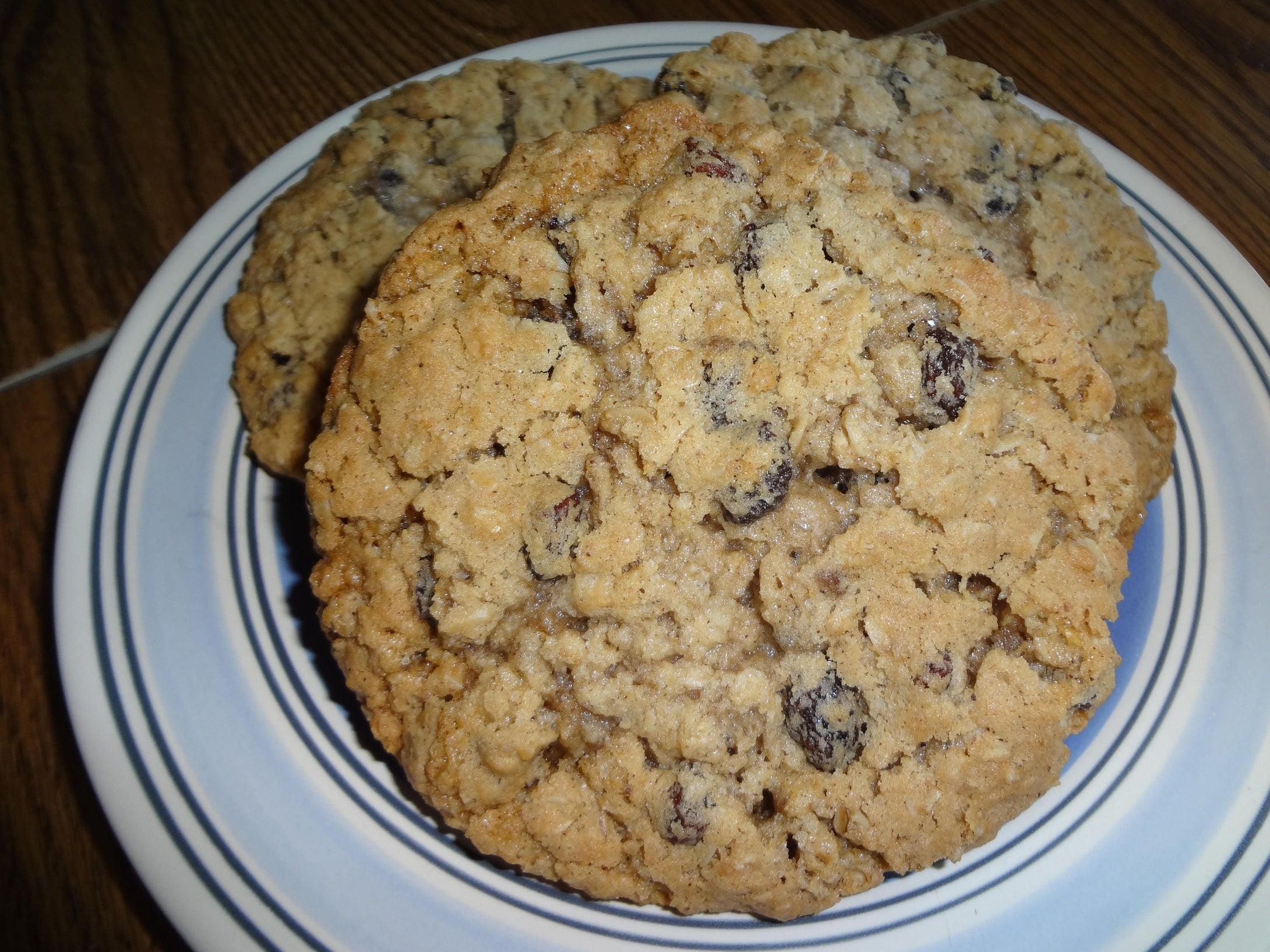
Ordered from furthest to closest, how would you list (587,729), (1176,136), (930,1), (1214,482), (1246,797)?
(930,1), (1176,136), (1214,482), (1246,797), (587,729)

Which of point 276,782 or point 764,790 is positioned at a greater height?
point 764,790

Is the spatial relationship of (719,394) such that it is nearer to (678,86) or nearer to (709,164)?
(709,164)

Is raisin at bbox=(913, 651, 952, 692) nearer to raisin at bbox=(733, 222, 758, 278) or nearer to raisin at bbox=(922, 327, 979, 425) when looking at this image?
raisin at bbox=(922, 327, 979, 425)

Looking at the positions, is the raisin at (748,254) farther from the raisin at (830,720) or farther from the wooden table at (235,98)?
the wooden table at (235,98)

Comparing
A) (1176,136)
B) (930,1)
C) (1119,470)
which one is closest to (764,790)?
(1119,470)

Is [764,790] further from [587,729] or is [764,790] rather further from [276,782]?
[276,782]

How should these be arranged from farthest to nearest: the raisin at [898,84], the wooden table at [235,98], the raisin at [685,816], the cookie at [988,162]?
1. the wooden table at [235,98]
2. the raisin at [898,84]
3. the cookie at [988,162]
4. the raisin at [685,816]

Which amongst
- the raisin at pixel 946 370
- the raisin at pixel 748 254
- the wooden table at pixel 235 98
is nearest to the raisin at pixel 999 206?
the raisin at pixel 946 370
